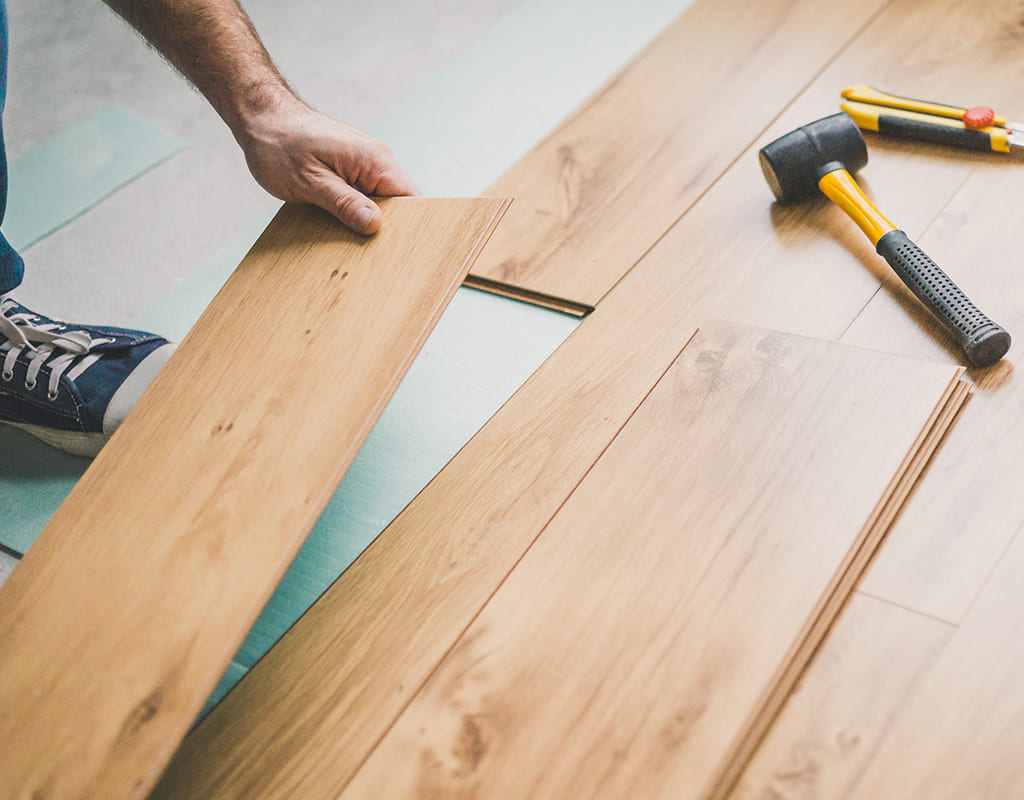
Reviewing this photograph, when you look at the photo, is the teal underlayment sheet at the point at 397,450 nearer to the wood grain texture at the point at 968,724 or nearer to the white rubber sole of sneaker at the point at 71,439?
the white rubber sole of sneaker at the point at 71,439

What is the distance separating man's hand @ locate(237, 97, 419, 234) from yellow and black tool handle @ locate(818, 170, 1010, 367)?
2.22 ft

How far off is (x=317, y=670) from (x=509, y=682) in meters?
0.26

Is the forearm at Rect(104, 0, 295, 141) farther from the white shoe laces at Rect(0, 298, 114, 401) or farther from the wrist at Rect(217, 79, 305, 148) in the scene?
the white shoe laces at Rect(0, 298, 114, 401)

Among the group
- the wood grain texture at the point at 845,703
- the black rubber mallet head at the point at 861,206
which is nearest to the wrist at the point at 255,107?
the black rubber mallet head at the point at 861,206

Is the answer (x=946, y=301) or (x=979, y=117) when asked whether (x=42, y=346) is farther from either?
(x=979, y=117)

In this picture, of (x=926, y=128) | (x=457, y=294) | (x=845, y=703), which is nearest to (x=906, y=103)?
(x=926, y=128)

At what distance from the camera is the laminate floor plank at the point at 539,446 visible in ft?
3.24

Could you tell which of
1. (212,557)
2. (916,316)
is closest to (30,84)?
(212,557)

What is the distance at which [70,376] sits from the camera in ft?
4.60

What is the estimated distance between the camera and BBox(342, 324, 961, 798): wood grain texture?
87 centimetres

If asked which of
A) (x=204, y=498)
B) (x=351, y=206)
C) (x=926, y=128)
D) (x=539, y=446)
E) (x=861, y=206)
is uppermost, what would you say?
(x=926, y=128)

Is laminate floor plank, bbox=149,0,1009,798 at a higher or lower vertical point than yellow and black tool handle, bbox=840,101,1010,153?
lower

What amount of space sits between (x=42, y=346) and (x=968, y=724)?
1463 mm

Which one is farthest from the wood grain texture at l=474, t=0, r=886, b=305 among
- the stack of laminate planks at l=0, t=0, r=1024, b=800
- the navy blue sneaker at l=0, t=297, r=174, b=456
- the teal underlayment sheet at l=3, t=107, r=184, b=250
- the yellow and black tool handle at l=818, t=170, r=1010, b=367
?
the teal underlayment sheet at l=3, t=107, r=184, b=250
